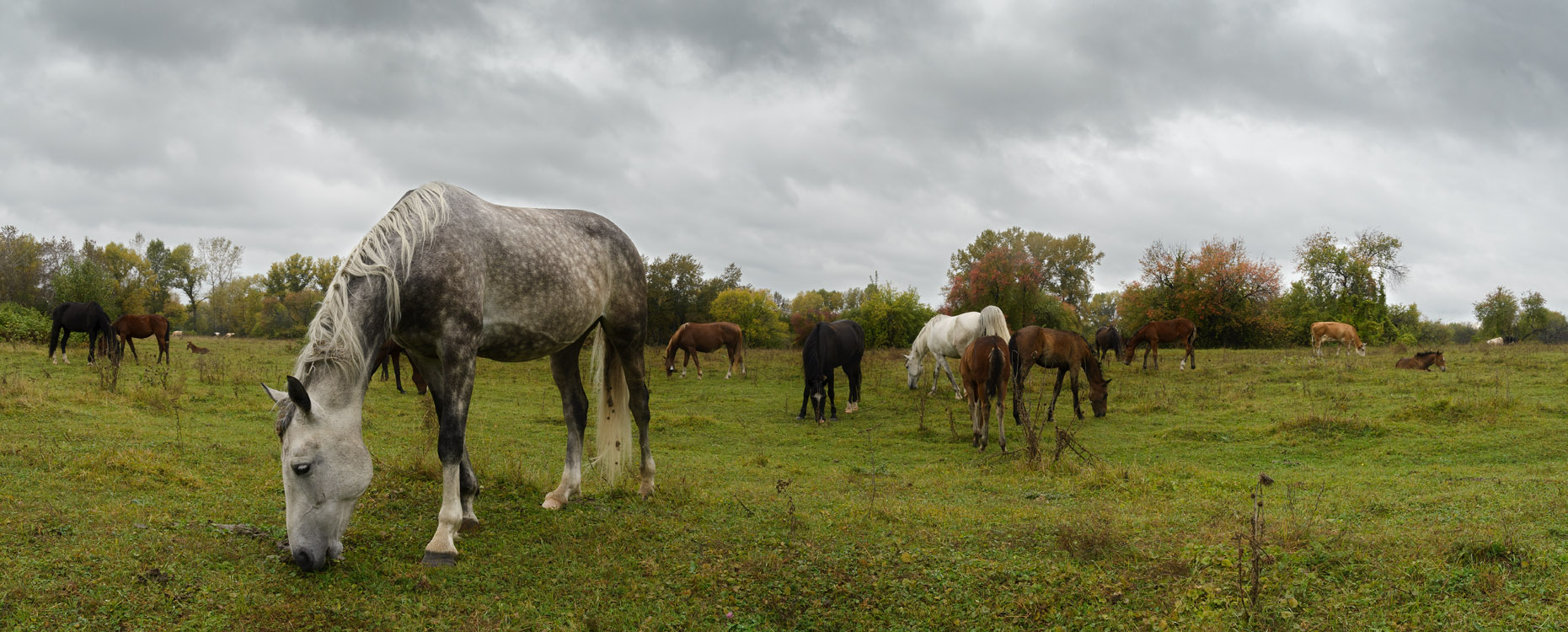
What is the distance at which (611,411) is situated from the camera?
20.9 feet

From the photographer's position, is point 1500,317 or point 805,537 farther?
point 1500,317

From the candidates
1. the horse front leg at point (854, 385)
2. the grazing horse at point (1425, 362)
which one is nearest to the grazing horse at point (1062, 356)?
the horse front leg at point (854, 385)

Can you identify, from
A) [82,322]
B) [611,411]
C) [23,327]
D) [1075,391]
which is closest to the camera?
[611,411]

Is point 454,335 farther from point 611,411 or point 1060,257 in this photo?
point 1060,257

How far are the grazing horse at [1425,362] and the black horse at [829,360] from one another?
44.6 feet

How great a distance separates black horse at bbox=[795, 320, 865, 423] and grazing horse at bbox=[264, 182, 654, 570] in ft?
29.8

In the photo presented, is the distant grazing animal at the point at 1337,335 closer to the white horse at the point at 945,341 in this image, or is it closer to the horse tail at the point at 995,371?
the white horse at the point at 945,341

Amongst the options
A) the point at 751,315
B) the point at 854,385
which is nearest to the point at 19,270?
the point at 751,315

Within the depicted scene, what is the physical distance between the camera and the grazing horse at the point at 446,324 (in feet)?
12.8

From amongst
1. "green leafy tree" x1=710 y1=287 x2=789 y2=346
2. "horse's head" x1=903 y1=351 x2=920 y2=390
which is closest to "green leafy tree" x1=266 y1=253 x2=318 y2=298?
"green leafy tree" x1=710 y1=287 x2=789 y2=346

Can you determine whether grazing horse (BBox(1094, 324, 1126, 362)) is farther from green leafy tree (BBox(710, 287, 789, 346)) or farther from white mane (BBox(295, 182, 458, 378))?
green leafy tree (BBox(710, 287, 789, 346))

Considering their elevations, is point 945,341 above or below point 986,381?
above

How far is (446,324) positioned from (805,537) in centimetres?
260

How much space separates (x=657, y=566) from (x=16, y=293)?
185ft
